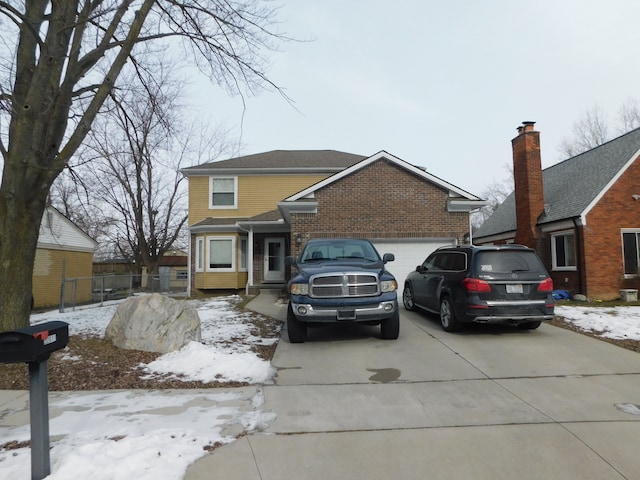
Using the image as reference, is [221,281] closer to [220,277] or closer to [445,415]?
[220,277]

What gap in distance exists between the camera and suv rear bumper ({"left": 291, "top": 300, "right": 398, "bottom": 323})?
6.87 metres

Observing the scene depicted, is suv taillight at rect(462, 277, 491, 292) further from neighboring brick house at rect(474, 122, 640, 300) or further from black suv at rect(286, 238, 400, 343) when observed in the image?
neighboring brick house at rect(474, 122, 640, 300)

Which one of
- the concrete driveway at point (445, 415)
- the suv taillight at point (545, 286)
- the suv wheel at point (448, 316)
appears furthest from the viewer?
the suv wheel at point (448, 316)

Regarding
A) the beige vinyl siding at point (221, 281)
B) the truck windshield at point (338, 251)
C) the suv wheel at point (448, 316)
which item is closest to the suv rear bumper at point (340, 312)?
the truck windshield at point (338, 251)

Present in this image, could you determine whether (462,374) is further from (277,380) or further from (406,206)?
(406,206)

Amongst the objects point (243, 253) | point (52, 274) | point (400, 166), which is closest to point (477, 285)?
point (400, 166)

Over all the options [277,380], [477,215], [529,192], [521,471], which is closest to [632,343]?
[521,471]

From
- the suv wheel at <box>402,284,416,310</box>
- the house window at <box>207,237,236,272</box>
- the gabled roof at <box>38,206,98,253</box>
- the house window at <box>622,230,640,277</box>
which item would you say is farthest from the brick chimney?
the gabled roof at <box>38,206,98,253</box>

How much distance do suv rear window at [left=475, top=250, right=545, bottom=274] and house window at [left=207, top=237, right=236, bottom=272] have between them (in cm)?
1287

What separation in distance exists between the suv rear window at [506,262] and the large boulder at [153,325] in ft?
17.6

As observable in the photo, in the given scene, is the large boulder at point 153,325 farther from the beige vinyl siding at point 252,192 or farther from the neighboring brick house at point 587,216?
the neighboring brick house at point 587,216

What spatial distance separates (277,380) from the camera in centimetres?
534

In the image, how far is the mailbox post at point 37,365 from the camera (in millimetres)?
2604

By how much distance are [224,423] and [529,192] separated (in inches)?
641
